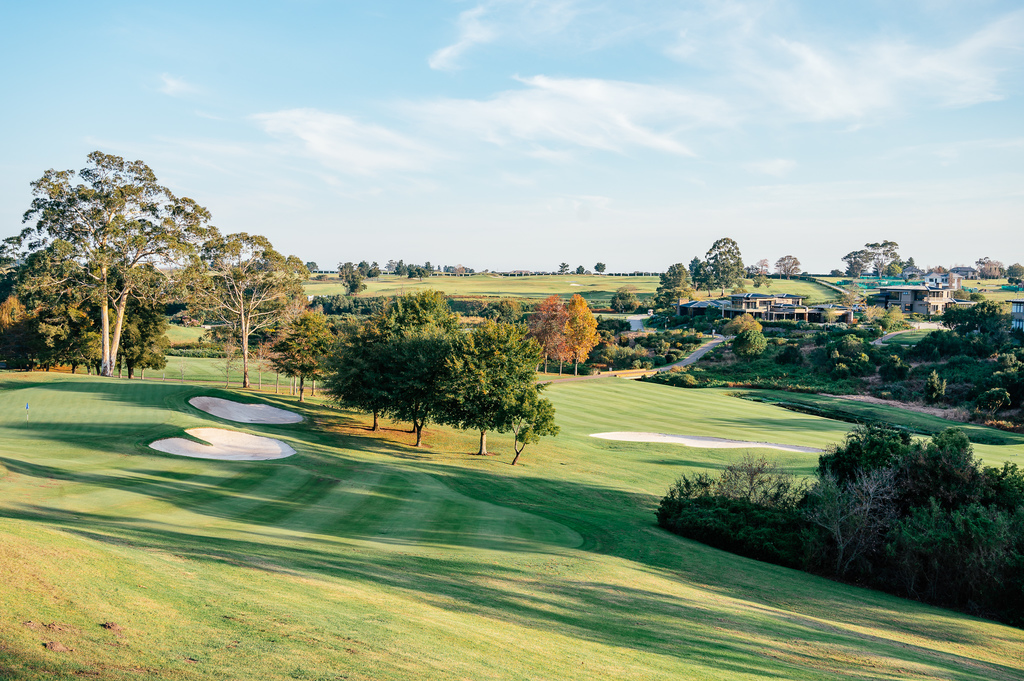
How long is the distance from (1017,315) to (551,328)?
65.6 metres

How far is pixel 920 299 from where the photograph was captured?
11862cm

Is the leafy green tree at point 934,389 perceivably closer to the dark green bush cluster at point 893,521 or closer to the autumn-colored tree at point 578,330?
the autumn-colored tree at point 578,330

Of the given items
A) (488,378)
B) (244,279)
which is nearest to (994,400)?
(488,378)

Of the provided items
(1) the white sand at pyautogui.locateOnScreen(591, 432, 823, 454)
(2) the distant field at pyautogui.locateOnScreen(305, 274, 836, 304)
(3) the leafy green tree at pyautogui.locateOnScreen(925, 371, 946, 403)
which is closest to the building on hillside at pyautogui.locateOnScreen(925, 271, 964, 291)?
(2) the distant field at pyautogui.locateOnScreen(305, 274, 836, 304)

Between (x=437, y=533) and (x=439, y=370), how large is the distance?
717 inches

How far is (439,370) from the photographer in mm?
36875

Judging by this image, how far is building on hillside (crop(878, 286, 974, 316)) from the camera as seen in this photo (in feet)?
384

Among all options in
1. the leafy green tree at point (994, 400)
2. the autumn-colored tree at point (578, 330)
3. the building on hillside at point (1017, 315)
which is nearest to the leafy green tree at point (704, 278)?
the building on hillside at point (1017, 315)

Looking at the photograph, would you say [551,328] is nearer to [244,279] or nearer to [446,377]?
[244,279]

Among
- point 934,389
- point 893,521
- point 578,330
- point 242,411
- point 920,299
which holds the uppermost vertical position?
point 920,299

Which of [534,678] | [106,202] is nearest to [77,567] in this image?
[534,678]

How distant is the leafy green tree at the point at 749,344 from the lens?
3337 inches

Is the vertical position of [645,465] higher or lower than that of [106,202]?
lower

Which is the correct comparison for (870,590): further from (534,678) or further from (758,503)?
(534,678)
